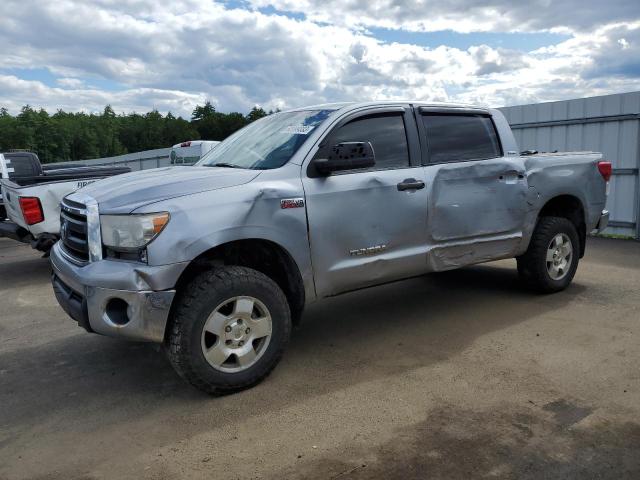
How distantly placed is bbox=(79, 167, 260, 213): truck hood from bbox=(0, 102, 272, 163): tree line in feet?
254

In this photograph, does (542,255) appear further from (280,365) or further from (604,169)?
(280,365)

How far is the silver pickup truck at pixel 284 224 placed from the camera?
3506 mm

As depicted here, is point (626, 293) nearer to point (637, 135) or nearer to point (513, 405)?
point (513, 405)

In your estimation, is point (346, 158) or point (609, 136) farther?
point (609, 136)

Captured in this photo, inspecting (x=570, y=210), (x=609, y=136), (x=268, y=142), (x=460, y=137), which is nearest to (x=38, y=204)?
(x=268, y=142)

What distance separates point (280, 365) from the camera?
168 inches

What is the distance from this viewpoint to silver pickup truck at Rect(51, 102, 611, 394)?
3.51 m

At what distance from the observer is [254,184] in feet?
12.6

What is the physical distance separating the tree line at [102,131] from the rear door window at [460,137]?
76.6m

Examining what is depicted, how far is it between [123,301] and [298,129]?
1.81 m

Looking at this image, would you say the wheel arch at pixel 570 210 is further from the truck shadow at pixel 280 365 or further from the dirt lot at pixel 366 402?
the dirt lot at pixel 366 402

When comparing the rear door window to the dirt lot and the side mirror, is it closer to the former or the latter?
the side mirror

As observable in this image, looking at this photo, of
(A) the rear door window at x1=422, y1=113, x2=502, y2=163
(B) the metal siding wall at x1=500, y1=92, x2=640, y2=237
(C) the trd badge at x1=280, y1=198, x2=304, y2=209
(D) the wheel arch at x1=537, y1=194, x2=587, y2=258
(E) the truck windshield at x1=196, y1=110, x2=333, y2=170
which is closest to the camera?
(C) the trd badge at x1=280, y1=198, x2=304, y2=209

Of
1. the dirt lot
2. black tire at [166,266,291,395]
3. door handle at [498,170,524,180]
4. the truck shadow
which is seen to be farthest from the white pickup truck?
door handle at [498,170,524,180]
